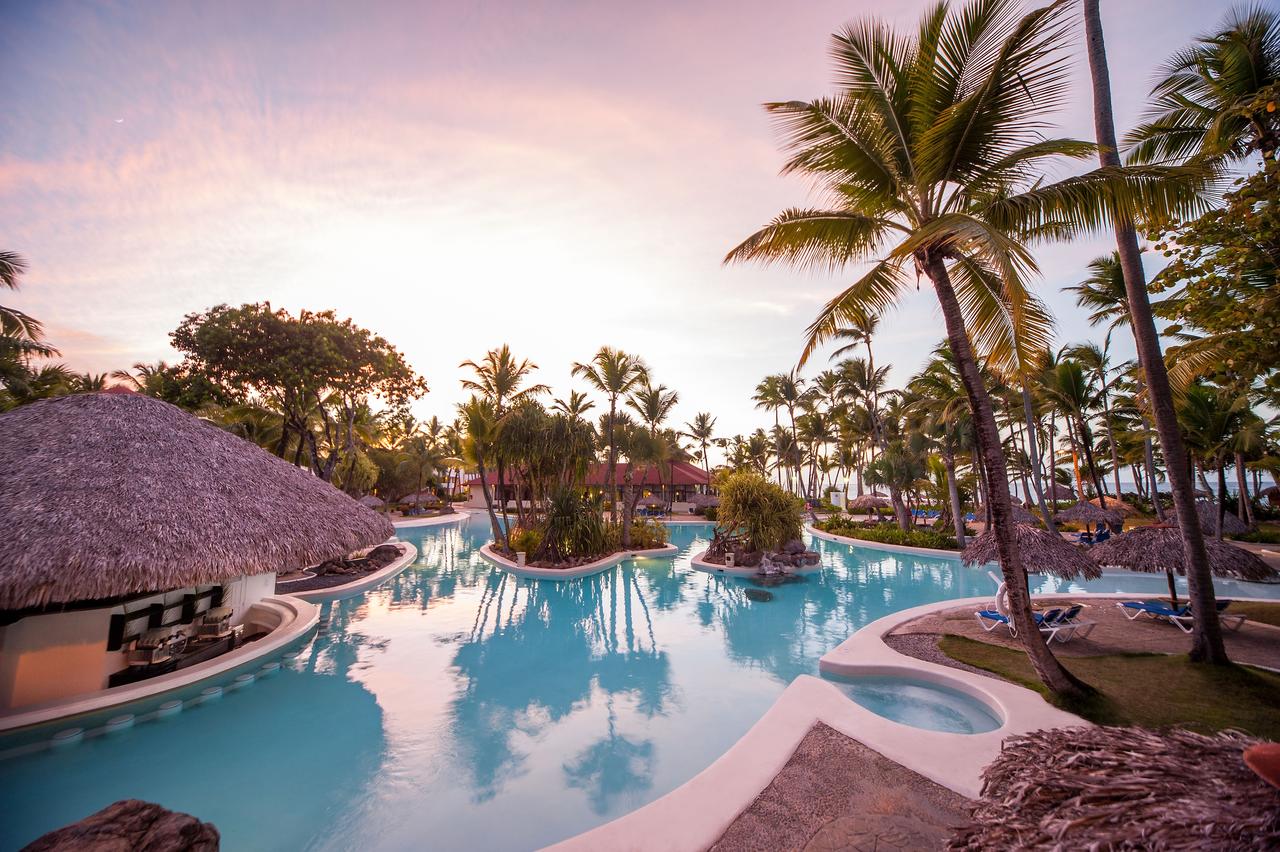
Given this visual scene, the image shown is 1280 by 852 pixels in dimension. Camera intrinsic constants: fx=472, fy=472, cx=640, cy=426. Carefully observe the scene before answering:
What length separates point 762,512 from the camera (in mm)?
17750

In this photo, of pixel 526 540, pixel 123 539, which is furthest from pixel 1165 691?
pixel 526 540

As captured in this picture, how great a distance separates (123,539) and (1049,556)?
1561 cm

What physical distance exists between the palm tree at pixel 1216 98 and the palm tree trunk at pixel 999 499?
3.96 meters

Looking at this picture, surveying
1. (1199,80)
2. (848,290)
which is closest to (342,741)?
(848,290)

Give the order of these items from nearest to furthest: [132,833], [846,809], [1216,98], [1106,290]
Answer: [132,833] < [846,809] < [1216,98] < [1106,290]

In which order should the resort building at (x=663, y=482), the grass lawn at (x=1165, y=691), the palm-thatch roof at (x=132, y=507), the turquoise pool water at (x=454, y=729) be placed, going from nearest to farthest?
1. the turquoise pool water at (x=454, y=729)
2. the grass lawn at (x=1165, y=691)
3. the palm-thatch roof at (x=132, y=507)
4. the resort building at (x=663, y=482)

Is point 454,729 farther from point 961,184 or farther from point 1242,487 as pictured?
point 1242,487

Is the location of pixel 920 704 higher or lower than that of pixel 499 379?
lower

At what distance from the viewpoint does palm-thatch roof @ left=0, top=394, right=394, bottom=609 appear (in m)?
6.30

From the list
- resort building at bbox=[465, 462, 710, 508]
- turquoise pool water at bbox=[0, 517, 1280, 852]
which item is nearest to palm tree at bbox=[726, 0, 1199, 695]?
turquoise pool water at bbox=[0, 517, 1280, 852]

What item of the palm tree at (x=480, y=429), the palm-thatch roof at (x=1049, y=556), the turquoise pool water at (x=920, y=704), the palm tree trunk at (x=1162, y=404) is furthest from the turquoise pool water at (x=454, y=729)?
the palm tree at (x=480, y=429)

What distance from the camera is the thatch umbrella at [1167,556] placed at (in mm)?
8016

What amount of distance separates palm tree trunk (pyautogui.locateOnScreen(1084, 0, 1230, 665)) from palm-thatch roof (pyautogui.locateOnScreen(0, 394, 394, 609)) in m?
14.2

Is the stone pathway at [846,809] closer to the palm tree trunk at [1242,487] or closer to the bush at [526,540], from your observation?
the bush at [526,540]
